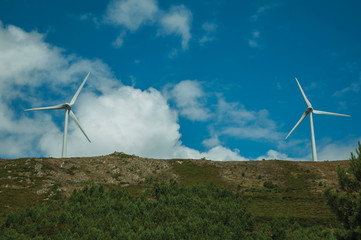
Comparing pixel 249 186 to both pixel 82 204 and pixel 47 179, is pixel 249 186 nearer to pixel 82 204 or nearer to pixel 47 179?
pixel 82 204

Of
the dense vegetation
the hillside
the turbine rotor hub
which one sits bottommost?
the dense vegetation

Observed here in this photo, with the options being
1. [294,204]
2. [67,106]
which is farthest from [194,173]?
[67,106]

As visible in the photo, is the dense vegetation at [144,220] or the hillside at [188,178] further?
the hillside at [188,178]

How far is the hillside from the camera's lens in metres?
66.1

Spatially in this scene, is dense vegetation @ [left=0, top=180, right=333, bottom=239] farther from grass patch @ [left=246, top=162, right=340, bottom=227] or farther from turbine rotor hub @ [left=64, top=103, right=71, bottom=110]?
turbine rotor hub @ [left=64, top=103, right=71, bottom=110]

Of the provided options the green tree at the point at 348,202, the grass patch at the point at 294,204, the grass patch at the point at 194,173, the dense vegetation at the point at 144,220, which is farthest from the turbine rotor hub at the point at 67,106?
the green tree at the point at 348,202

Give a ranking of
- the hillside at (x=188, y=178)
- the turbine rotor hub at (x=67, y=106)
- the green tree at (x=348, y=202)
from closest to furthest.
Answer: the green tree at (x=348, y=202) → the hillside at (x=188, y=178) → the turbine rotor hub at (x=67, y=106)

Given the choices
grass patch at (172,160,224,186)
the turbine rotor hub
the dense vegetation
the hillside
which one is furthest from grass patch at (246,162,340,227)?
the turbine rotor hub

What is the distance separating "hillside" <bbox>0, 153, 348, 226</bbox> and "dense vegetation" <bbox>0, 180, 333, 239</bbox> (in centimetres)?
630

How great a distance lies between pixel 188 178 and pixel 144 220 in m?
35.2

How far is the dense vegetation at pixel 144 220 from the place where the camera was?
47.4m

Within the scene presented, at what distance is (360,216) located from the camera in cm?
3141

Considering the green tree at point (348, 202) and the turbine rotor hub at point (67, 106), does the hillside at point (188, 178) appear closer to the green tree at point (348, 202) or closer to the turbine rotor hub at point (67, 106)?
the turbine rotor hub at point (67, 106)

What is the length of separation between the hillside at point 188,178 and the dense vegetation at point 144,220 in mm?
6299
